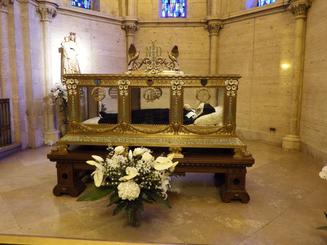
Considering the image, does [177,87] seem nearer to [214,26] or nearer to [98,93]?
[98,93]

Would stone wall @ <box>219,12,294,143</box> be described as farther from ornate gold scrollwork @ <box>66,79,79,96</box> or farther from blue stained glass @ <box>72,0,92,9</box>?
ornate gold scrollwork @ <box>66,79,79,96</box>

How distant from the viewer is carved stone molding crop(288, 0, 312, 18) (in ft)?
19.6

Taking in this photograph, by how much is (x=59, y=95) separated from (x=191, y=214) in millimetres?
4879

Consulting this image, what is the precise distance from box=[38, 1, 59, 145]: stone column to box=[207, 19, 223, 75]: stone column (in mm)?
4176

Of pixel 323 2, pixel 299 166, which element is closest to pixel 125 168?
pixel 299 166

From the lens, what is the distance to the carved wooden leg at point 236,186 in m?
3.49

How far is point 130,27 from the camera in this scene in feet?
27.3

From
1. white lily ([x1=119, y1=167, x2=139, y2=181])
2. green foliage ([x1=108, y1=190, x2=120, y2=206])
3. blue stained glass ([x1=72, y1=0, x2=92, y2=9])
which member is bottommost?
green foliage ([x1=108, y1=190, x2=120, y2=206])

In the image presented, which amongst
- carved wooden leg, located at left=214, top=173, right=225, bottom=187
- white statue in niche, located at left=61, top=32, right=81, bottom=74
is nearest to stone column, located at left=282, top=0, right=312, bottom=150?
carved wooden leg, located at left=214, top=173, right=225, bottom=187

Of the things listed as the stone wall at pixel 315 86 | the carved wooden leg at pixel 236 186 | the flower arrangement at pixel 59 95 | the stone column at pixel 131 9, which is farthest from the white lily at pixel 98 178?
the stone column at pixel 131 9

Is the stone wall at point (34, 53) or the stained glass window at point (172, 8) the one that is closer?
the stone wall at point (34, 53)

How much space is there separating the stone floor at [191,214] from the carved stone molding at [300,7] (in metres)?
3.56

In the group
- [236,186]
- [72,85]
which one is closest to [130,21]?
[72,85]

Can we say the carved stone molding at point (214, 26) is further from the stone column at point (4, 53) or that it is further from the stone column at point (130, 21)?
the stone column at point (4, 53)
